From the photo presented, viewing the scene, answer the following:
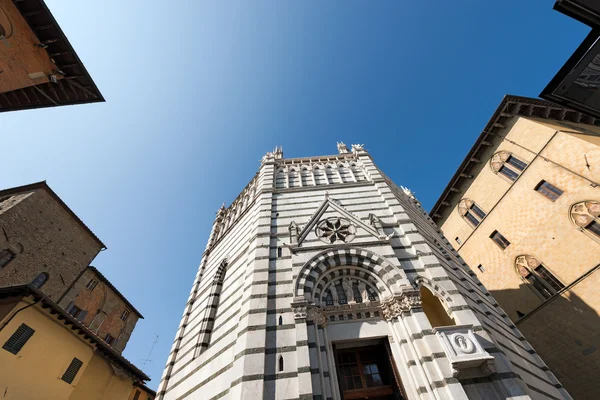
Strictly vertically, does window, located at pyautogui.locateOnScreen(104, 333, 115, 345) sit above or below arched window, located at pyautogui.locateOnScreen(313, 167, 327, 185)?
below

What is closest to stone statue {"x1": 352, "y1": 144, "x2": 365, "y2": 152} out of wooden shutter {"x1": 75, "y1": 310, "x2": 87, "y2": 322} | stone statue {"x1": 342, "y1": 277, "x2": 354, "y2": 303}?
stone statue {"x1": 342, "y1": 277, "x2": 354, "y2": 303}

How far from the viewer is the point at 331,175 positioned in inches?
597

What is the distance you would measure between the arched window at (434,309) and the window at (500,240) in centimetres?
1336


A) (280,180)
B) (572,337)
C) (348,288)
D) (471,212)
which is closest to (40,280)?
(280,180)

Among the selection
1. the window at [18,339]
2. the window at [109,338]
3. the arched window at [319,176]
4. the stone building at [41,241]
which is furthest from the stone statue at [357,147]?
the window at [109,338]

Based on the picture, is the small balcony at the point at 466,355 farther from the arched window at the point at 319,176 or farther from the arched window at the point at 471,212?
the arched window at the point at 471,212

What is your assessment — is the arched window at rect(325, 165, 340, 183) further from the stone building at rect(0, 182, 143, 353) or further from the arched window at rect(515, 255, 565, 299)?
the stone building at rect(0, 182, 143, 353)

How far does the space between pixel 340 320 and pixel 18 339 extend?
1355cm

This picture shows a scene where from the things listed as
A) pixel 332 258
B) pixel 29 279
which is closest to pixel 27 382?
pixel 29 279

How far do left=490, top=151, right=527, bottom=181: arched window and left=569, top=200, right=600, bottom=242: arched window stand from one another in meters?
4.32

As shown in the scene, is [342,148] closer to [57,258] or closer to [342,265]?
[342,265]

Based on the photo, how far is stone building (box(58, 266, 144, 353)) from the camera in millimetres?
19516

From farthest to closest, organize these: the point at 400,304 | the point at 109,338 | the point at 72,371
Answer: the point at 109,338, the point at 72,371, the point at 400,304

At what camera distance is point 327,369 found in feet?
23.2
